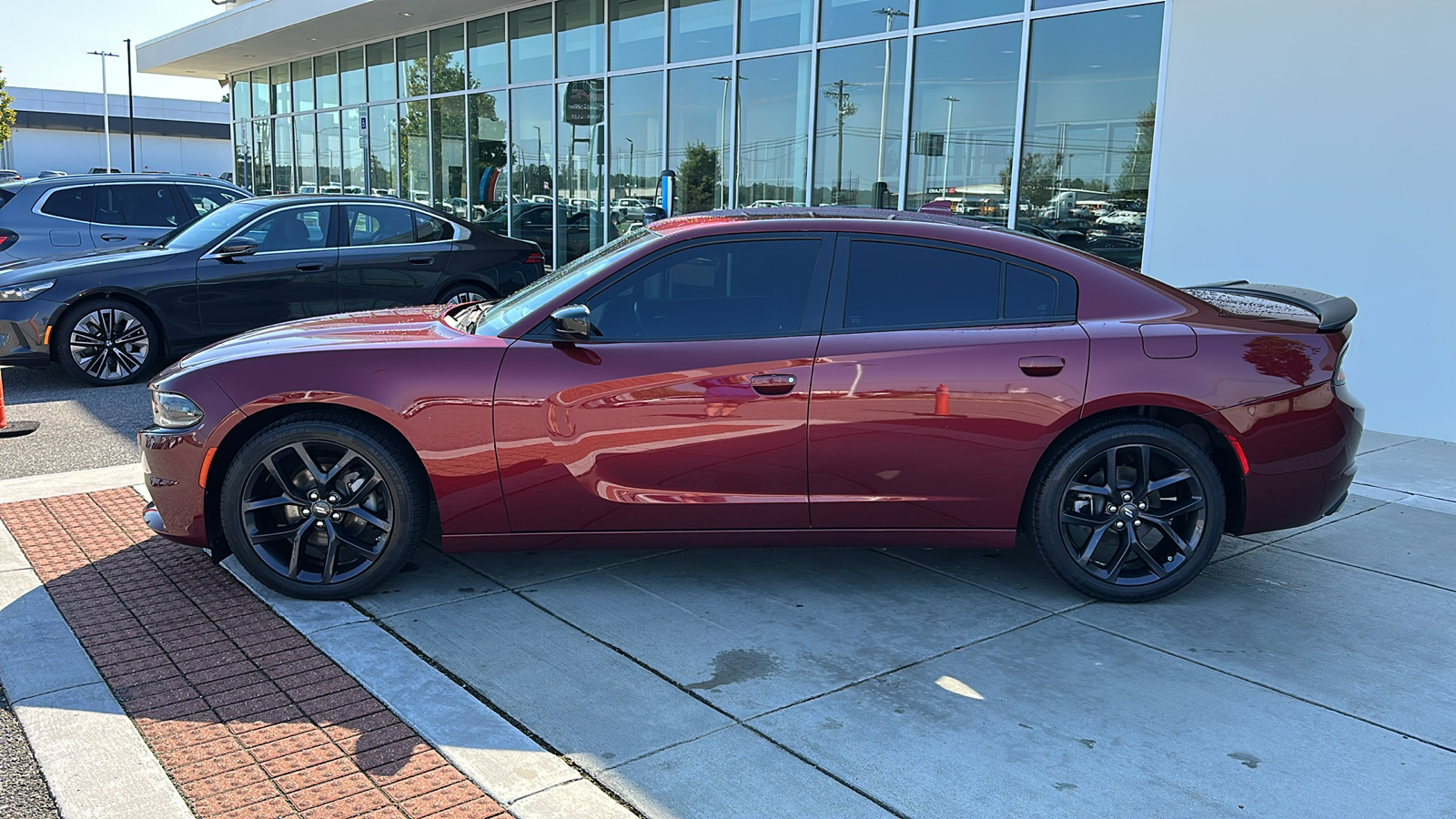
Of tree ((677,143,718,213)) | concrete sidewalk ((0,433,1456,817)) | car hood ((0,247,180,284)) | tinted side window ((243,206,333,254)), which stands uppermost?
tree ((677,143,718,213))

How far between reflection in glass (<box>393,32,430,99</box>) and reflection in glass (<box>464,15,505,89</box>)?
158cm

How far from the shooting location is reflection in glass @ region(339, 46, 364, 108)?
22.4 metres

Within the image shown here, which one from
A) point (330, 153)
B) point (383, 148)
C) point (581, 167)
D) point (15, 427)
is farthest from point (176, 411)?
point (330, 153)

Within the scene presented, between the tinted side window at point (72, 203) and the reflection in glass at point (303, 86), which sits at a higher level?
the reflection in glass at point (303, 86)

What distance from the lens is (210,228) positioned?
33.0 ft

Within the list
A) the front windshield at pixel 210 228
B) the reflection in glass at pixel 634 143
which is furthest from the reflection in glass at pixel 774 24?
the front windshield at pixel 210 228

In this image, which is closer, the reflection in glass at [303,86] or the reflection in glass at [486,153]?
the reflection in glass at [486,153]

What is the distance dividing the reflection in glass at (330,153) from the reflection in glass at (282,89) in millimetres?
1957

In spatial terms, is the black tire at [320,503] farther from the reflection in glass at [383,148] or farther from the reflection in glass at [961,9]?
the reflection in glass at [383,148]

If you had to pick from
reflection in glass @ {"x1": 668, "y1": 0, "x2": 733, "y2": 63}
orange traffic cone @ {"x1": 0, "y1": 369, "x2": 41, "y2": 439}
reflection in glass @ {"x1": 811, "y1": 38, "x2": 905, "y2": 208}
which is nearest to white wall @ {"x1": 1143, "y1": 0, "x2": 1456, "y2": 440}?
reflection in glass @ {"x1": 811, "y1": 38, "x2": 905, "y2": 208}

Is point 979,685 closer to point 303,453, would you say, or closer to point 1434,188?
point 303,453

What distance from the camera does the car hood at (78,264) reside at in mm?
A: 9188

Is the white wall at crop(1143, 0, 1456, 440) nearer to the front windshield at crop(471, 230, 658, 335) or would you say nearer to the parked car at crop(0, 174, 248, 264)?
the front windshield at crop(471, 230, 658, 335)

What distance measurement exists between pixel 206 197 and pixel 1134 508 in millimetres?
11485
